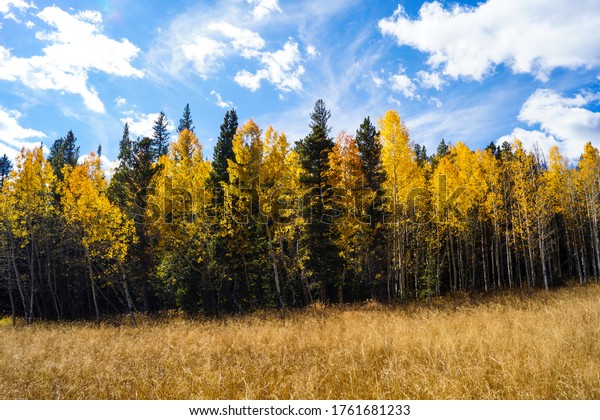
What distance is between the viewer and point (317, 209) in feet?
64.7

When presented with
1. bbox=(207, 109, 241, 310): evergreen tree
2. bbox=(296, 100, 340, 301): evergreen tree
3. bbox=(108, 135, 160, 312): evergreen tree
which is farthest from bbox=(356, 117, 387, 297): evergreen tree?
bbox=(108, 135, 160, 312): evergreen tree

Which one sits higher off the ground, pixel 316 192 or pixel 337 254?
pixel 316 192

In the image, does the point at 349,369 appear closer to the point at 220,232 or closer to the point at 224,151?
the point at 220,232

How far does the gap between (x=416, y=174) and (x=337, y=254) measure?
7.05 m

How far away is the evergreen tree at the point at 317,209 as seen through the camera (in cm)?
1980

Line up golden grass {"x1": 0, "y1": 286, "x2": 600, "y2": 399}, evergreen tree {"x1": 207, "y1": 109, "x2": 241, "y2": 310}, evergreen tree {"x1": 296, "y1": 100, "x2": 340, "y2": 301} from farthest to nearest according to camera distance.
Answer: evergreen tree {"x1": 207, "y1": 109, "x2": 241, "y2": 310}
evergreen tree {"x1": 296, "y1": 100, "x2": 340, "y2": 301}
golden grass {"x1": 0, "y1": 286, "x2": 600, "y2": 399}

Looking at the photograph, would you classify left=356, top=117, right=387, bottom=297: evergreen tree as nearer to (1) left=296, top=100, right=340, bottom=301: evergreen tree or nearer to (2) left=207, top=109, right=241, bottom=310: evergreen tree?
(1) left=296, top=100, right=340, bottom=301: evergreen tree

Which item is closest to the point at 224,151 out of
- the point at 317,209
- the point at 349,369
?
the point at 317,209

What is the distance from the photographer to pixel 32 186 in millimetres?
21109

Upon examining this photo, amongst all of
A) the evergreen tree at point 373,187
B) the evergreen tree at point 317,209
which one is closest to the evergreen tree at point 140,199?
the evergreen tree at point 317,209

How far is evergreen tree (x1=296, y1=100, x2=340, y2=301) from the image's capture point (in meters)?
19.8

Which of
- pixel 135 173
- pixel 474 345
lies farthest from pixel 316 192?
pixel 474 345

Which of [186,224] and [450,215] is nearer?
[186,224]
